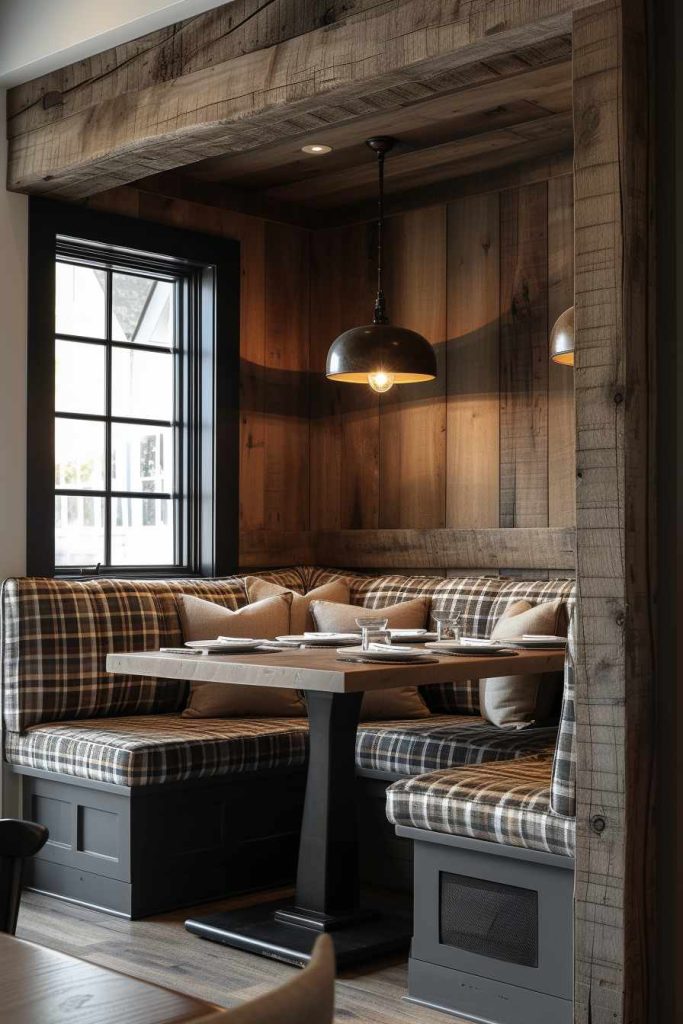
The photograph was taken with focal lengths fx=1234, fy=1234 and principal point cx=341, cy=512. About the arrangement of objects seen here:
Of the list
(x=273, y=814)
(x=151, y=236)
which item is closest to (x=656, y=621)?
(x=273, y=814)

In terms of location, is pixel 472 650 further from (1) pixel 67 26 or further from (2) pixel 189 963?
(1) pixel 67 26

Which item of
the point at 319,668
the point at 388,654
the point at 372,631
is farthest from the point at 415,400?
the point at 319,668

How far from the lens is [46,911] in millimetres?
3768

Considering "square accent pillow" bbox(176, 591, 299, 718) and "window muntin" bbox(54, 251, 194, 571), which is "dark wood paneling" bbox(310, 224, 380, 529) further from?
"square accent pillow" bbox(176, 591, 299, 718)

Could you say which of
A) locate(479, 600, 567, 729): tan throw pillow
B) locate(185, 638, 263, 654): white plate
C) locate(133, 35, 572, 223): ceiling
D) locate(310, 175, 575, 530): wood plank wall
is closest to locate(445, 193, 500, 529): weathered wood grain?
locate(310, 175, 575, 530): wood plank wall

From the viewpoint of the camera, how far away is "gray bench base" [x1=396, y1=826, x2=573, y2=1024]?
8.87 feet

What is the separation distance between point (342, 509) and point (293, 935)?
→ 95.3 inches

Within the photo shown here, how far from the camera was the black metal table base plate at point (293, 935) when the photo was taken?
3.19 meters

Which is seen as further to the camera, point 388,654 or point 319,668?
point 388,654

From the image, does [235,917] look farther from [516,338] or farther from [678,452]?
[516,338]

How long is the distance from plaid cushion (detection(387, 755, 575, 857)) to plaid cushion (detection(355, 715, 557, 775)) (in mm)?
480

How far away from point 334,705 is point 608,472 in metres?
1.19

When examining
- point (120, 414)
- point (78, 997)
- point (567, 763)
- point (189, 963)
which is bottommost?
point (189, 963)

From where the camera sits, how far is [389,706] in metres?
4.29
